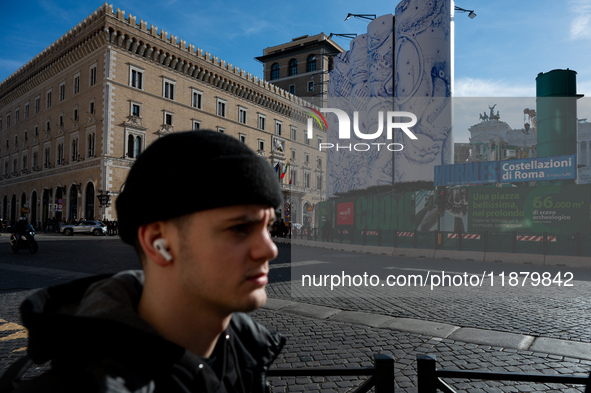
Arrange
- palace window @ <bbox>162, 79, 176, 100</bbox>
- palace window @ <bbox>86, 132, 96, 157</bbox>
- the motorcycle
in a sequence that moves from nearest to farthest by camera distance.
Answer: the motorcycle → palace window @ <bbox>86, 132, 96, 157</bbox> → palace window @ <bbox>162, 79, 176, 100</bbox>

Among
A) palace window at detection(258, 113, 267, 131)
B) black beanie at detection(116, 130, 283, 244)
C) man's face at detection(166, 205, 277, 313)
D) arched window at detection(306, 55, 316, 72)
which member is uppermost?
arched window at detection(306, 55, 316, 72)

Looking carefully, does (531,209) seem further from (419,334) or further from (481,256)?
(419,334)

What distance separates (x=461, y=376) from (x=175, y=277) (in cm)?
142

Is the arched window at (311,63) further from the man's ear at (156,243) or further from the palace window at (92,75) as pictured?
the man's ear at (156,243)

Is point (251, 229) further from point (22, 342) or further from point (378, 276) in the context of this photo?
point (378, 276)

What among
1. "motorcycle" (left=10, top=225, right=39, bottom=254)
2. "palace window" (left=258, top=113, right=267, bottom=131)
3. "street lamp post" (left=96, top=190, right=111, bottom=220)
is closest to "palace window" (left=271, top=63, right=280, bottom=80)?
"palace window" (left=258, top=113, right=267, bottom=131)

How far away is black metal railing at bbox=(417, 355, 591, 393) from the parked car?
33.5 m

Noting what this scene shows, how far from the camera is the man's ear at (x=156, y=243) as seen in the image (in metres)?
1.08

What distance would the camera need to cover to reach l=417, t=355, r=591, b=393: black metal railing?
5.91 feet

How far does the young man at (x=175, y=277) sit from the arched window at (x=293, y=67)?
6591 cm

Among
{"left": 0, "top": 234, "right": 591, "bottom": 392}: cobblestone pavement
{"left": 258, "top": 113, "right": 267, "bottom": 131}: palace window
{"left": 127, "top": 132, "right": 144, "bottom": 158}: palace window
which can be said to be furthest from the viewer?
{"left": 258, "top": 113, "right": 267, "bottom": 131}: palace window

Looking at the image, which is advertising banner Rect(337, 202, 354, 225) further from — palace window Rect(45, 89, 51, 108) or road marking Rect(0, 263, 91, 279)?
palace window Rect(45, 89, 51, 108)

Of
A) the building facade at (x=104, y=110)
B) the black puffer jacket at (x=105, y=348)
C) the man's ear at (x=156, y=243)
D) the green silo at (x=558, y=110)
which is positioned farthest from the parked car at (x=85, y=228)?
the man's ear at (x=156, y=243)

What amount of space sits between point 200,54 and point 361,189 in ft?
73.7
